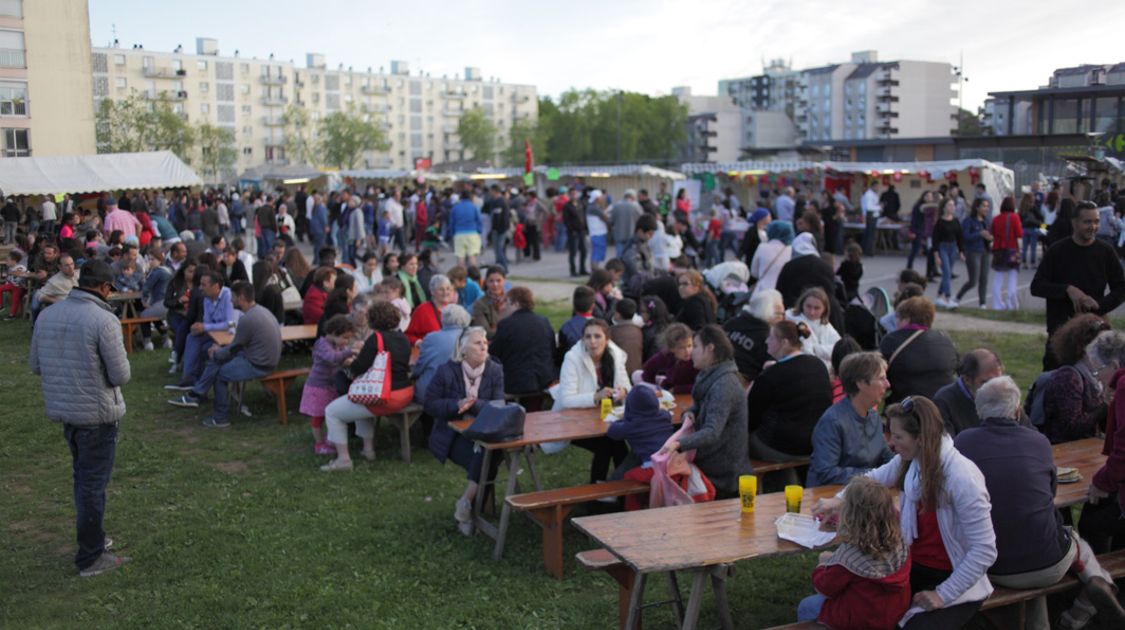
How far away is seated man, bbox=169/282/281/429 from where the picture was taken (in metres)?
8.59

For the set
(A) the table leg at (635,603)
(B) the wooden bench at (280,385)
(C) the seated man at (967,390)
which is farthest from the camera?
(B) the wooden bench at (280,385)

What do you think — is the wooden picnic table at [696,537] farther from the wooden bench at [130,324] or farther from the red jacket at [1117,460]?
the wooden bench at [130,324]

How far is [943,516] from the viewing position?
373 centimetres

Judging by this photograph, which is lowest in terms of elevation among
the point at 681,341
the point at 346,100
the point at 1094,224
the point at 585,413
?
the point at 585,413

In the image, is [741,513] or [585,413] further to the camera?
[585,413]

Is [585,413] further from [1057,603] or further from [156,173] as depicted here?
[156,173]

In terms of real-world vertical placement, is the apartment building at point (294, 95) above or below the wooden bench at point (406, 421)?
above

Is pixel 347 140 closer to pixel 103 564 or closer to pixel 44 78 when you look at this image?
pixel 44 78

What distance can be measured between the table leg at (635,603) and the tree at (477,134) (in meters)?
116

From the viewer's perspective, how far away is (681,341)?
638cm

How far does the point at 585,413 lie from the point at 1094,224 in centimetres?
392

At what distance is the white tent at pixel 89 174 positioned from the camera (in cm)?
2267

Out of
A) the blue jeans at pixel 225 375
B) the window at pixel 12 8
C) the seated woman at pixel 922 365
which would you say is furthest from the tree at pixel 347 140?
the seated woman at pixel 922 365

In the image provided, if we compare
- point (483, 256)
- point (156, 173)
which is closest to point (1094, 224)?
point (483, 256)
